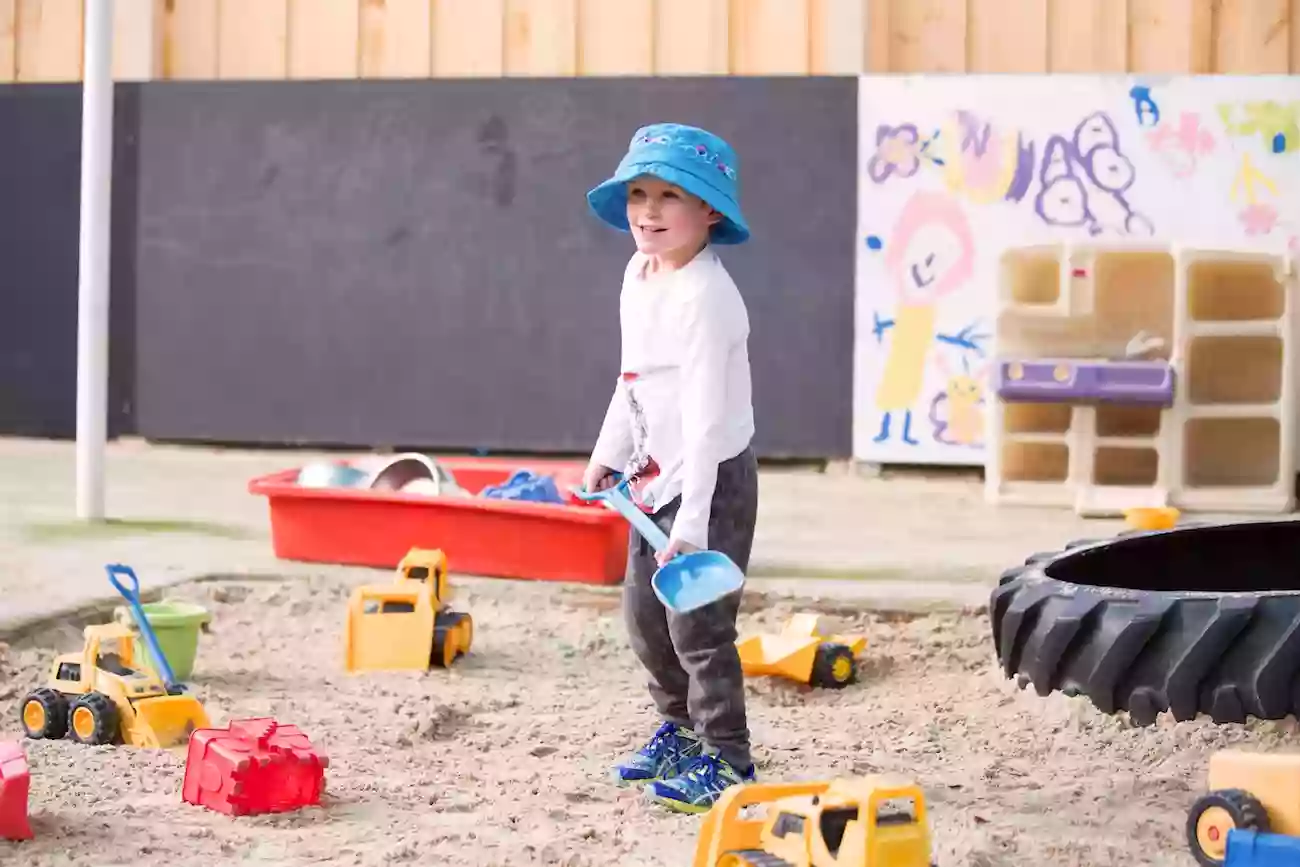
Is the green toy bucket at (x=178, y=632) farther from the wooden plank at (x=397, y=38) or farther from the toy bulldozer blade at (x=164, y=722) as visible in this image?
the wooden plank at (x=397, y=38)

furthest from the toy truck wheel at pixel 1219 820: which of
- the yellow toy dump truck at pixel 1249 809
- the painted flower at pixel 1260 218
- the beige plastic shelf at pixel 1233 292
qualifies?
the painted flower at pixel 1260 218

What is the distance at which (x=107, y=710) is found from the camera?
5.86 feet

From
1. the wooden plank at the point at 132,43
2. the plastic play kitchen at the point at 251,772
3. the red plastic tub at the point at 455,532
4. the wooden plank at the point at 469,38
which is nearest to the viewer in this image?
the plastic play kitchen at the point at 251,772

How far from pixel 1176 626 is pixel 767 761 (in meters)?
0.45

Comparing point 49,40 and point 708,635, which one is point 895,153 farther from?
point 708,635

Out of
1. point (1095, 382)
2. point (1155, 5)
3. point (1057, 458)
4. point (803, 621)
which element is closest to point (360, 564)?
point (803, 621)


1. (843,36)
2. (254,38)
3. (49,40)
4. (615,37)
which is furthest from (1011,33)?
(49,40)

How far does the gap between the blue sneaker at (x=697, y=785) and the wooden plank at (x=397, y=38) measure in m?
4.18

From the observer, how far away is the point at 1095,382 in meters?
4.18

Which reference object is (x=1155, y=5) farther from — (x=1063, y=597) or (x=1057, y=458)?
(x=1063, y=597)

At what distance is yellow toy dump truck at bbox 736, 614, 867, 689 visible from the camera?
2172 millimetres

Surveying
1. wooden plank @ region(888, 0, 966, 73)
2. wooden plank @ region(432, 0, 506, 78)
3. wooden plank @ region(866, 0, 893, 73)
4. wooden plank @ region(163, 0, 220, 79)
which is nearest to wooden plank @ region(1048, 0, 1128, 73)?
wooden plank @ region(888, 0, 966, 73)

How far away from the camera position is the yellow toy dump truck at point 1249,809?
1.21m

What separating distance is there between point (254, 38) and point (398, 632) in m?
3.81
